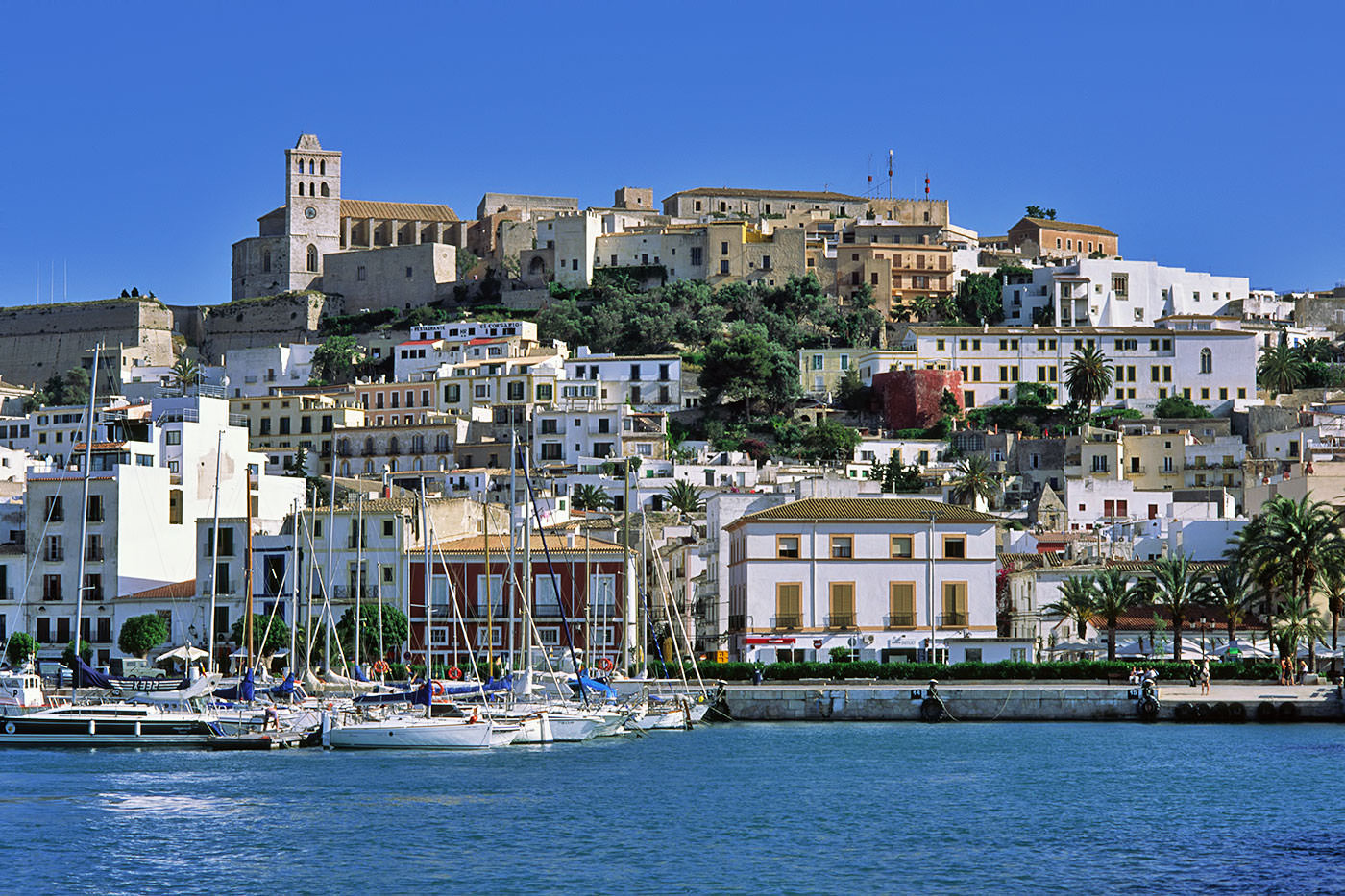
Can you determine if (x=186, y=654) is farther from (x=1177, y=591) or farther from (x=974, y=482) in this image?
(x=974, y=482)

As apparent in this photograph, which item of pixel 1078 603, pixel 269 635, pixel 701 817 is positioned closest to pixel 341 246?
pixel 269 635

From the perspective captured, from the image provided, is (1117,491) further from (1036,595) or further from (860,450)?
(1036,595)

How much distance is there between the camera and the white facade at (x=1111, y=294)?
129125 mm

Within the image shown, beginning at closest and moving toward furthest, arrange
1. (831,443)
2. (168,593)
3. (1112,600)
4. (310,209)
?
(1112,600) < (168,593) < (831,443) < (310,209)

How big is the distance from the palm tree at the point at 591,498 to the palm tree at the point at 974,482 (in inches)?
713

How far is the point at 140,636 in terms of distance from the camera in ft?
213

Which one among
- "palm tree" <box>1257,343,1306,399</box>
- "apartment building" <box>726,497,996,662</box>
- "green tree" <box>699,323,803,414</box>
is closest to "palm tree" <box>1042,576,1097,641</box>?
"apartment building" <box>726,497,996,662</box>

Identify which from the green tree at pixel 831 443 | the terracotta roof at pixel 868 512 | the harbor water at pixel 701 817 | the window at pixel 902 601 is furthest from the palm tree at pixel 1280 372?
the harbor water at pixel 701 817

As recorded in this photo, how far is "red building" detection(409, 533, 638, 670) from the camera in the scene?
65000mm

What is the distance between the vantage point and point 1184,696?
5525 cm

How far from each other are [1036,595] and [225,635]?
29.8 meters

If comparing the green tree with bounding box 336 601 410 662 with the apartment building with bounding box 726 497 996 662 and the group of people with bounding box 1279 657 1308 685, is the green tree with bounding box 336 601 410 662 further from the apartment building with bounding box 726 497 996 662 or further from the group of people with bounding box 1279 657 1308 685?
the group of people with bounding box 1279 657 1308 685

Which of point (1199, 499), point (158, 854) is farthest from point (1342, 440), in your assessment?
point (158, 854)

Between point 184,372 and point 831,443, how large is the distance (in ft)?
165
